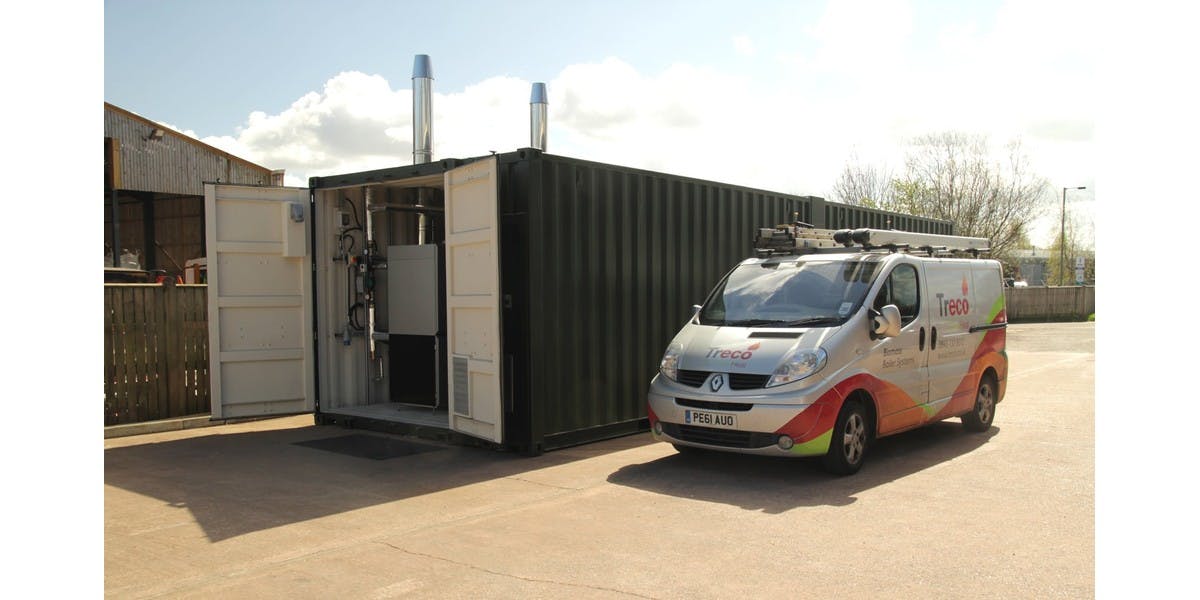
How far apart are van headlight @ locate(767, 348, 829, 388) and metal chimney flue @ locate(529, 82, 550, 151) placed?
5650mm

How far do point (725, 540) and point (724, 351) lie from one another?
2.23m

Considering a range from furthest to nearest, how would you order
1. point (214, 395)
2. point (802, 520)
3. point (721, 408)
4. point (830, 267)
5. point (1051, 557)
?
point (214, 395)
point (830, 267)
point (721, 408)
point (802, 520)
point (1051, 557)

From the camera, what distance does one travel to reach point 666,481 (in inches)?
301

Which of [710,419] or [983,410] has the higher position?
[710,419]

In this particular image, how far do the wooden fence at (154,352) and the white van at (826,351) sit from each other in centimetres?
651

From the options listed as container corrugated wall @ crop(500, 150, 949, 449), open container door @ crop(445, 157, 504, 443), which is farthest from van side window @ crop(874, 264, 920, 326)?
open container door @ crop(445, 157, 504, 443)

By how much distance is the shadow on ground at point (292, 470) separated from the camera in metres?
6.95

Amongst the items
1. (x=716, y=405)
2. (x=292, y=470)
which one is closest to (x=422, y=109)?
(x=292, y=470)

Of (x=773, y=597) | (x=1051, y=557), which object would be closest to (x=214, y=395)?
(x=773, y=597)

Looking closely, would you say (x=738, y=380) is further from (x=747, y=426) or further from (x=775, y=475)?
(x=775, y=475)

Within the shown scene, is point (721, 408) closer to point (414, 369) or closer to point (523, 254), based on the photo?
point (523, 254)

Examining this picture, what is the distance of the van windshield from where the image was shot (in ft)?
26.1

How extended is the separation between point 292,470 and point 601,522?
11.8ft

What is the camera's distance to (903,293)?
847cm
